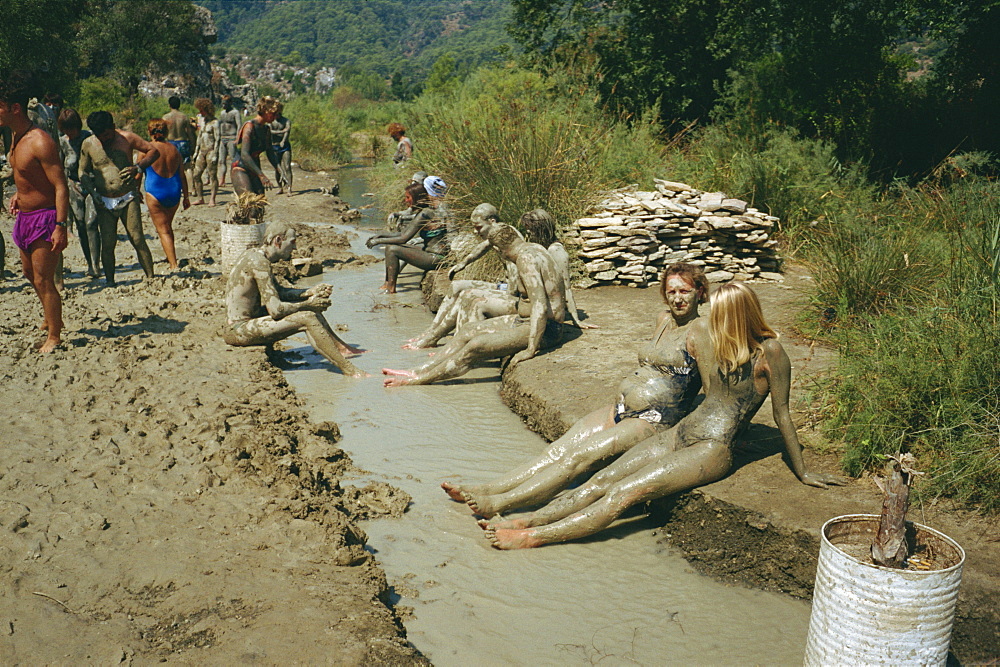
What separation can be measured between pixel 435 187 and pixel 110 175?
11.8ft

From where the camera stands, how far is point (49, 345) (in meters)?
6.76

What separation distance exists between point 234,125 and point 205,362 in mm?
8493

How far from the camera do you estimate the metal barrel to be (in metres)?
2.81

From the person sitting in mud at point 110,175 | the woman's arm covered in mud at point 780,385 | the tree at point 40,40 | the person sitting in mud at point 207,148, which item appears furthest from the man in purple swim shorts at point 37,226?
the tree at point 40,40

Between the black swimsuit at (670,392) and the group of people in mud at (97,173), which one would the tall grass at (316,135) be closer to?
the group of people in mud at (97,173)

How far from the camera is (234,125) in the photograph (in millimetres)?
14133

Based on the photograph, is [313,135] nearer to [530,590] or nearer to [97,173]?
[97,173]

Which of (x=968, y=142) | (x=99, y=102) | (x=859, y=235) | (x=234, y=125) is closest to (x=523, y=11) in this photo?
(x=234, y=125)

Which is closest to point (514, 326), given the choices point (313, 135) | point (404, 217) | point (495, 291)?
point (495, 291)

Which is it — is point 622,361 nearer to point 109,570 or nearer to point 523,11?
point 109,570

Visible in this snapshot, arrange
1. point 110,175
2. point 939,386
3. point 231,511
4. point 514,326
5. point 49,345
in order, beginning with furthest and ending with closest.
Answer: point 110,175
point 514,326
point 49,345
point 939,386
point 231,511

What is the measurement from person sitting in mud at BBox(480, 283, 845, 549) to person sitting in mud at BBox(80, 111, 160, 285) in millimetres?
6251

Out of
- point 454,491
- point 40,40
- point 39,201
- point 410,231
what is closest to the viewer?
point 454,491

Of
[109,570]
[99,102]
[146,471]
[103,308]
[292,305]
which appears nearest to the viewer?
[109,570]
